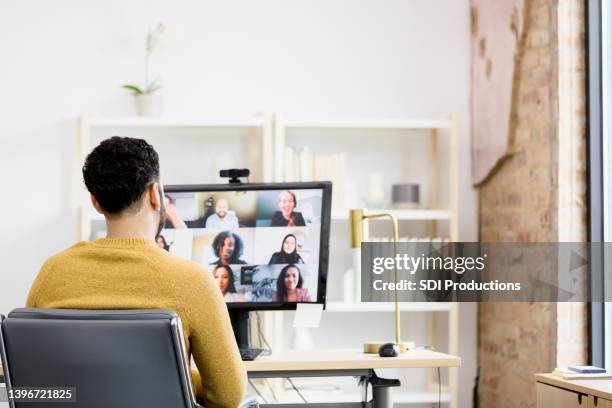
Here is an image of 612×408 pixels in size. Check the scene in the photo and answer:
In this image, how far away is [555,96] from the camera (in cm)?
384

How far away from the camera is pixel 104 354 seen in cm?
176

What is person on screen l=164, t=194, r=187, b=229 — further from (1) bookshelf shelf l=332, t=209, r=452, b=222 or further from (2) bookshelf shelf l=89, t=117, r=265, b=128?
(1) bookshelf shelf l=332, t=209, r=452, b=222

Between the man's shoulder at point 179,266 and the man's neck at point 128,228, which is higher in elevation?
the man's neck at point 128,228

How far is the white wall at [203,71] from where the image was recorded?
442cm

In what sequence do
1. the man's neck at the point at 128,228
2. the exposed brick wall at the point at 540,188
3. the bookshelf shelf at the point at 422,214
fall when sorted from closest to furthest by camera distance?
the man's neck at the point at 128,228 → the exposed brick wall at the point at 540,188 → the bookshelf shelf at the point at 422,214

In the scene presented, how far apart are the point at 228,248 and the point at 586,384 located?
1.20 m

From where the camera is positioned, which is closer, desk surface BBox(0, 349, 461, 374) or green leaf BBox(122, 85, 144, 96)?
desk surface BBox(0, 349, 461, 374)

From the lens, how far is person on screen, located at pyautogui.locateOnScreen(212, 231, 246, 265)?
2955 mm

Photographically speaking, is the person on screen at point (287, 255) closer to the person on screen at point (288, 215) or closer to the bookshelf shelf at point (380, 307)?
the person on screen at point (288, 215)

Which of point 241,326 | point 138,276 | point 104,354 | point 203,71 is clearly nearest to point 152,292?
point 138,276

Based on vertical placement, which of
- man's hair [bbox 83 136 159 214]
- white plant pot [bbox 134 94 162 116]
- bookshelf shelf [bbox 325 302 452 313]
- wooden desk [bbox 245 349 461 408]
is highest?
white plant pot [bbox 134 94 162 116]

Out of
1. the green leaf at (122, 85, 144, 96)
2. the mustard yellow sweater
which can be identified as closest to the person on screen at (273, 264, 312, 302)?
the mustard yellow sweater

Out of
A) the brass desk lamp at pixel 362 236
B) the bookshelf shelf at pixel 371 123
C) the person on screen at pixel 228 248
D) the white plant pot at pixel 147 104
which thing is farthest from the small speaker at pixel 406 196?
the person on screen at pixel 228 248

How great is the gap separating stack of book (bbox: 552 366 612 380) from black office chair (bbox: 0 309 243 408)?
157cm
